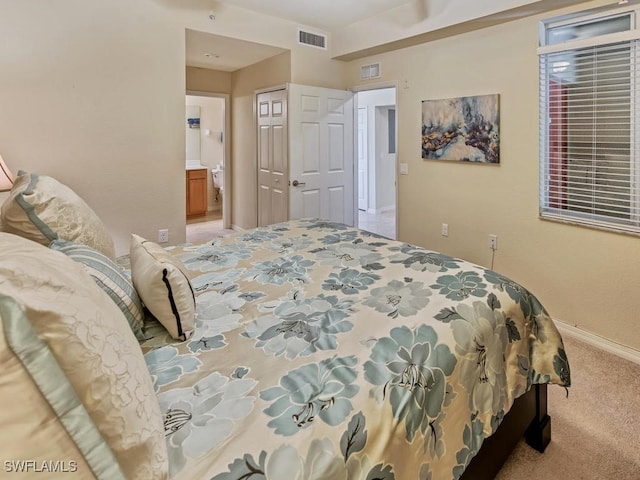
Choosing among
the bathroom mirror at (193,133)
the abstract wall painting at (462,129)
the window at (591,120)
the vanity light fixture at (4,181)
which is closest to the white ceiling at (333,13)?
the window at (591,120)

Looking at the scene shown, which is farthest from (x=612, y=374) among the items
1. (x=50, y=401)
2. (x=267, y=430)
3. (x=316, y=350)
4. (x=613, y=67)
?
(x=50, y=401)

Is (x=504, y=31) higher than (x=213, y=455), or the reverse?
(x=504, y=31)

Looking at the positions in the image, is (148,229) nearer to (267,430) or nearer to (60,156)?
(60,156)

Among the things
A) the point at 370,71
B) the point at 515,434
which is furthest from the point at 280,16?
the point at 515,434

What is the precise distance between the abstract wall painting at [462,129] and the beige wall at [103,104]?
2480 millimetres

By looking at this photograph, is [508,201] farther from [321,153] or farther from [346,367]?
[346,367]

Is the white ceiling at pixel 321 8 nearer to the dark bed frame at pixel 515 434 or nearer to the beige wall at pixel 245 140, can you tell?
the beige wall at pixel 245 140

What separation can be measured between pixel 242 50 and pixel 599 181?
12.6 ft

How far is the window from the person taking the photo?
262cm

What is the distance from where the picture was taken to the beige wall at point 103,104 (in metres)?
2.94

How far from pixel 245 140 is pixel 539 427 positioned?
4.95 metres

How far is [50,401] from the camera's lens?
60 cm

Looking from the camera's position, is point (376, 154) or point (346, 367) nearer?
point (346, 367)

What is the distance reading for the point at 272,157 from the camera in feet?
16.0
